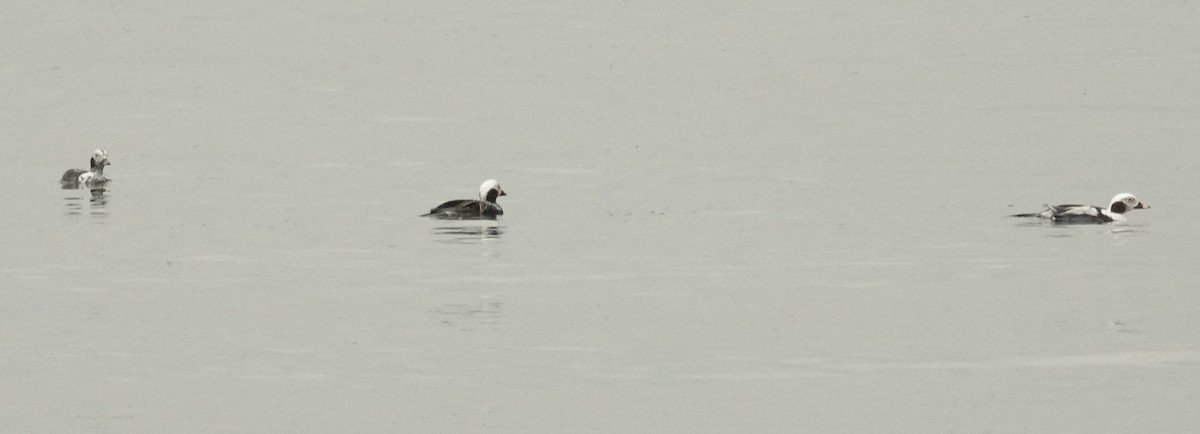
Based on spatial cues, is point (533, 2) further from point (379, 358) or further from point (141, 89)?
point (379, 358)

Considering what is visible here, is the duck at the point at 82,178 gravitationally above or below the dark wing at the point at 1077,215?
above

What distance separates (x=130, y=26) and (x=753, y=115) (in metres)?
35.1

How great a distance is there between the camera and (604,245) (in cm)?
2719

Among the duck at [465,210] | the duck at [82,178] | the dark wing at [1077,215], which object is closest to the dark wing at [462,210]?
the duck at [465,210]

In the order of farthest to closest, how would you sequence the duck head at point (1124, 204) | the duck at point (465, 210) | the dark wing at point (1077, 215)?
the duck at point (465, 210)
the duck head at point (1124, 204)
the dark wing at point (1077, 215)

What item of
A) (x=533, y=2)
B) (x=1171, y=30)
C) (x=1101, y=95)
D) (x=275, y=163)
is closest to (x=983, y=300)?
(x=275, y=163)

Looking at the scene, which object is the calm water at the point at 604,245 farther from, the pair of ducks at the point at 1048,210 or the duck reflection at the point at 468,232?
the pair of ducks at the point at 1048,210

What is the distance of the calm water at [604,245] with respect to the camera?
16719 mm

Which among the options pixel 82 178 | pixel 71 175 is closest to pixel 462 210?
pixel 82 178

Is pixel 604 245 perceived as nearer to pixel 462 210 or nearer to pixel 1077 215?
pixel 462 210

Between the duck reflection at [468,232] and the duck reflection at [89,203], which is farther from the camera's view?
the duck reflection at [89,203]

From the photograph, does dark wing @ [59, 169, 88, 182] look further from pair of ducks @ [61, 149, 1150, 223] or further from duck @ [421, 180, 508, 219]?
duck @ [421, 180, 508, 219]

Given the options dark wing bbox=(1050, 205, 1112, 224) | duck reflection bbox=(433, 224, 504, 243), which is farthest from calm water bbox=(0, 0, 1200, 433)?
dark wing bbox=(1050, 205, 1112, 224)

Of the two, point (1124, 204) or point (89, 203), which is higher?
point (89, 203)
